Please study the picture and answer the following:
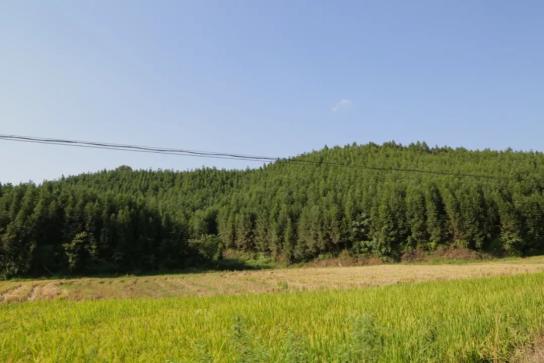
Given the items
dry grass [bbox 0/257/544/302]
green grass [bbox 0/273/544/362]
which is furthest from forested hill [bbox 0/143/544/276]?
green grass [bbox 0/273/544/362]

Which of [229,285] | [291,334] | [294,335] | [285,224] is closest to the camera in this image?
[291,334]

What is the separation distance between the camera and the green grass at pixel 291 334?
5016 millimetres

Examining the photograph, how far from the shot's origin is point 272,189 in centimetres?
12962

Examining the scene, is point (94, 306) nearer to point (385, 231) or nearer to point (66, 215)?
point (66, 215)

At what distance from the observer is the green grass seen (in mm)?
5016

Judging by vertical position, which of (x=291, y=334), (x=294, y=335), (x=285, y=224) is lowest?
(x=294, y=335)

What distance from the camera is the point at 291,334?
4.82 meters

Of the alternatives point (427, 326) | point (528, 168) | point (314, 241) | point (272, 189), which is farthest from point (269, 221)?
point (427, 326)

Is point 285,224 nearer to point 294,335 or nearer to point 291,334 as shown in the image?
point 294,335

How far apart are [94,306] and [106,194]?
75283mm

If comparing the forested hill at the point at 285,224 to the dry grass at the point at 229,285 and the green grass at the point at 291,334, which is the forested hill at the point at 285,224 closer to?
the dry grass at the point at 229,285

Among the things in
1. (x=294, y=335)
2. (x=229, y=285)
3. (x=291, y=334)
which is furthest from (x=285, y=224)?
(x=291, y=334)

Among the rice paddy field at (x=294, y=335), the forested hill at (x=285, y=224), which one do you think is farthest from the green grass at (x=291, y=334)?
the forested hill at (x=285, y=224)

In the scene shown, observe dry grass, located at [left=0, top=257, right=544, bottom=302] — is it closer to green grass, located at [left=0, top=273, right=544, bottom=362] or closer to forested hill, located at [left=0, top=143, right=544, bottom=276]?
green grass, located at [left=0, top=273, right=544, bottom=362]
